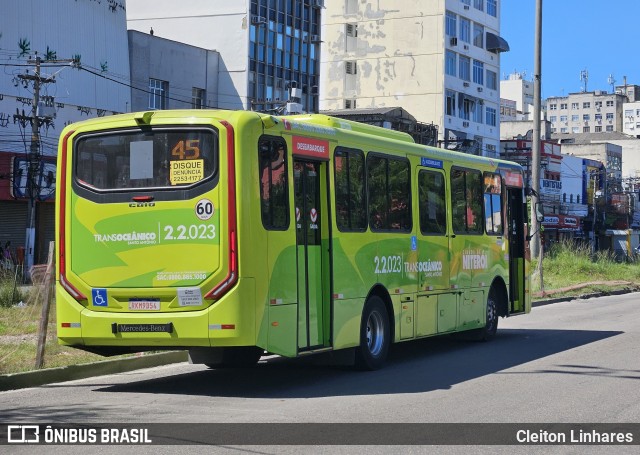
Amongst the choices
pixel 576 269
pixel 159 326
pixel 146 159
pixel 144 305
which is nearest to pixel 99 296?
pixel 144 305

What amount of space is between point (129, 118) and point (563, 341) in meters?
9.52

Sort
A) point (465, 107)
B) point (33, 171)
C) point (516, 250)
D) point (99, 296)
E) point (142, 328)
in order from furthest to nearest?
point (465, 107) → point (33, 171) → point (516, 250) → point (99, 296) → point (142, 328)

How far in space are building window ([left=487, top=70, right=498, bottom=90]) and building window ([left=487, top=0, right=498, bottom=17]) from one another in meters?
4.87

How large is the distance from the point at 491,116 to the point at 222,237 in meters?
75.8

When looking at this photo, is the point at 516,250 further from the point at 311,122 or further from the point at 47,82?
the point at 47,82

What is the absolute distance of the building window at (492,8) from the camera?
85.9 m

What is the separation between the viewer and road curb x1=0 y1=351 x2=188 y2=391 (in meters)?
12.3

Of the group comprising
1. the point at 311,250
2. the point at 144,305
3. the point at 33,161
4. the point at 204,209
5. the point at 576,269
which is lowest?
the point at 576,269

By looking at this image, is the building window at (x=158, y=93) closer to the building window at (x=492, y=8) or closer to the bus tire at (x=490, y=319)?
the building window at (x=492, y=8)

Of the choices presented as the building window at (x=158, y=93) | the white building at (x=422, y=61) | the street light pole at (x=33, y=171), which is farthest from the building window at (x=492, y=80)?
the street light pole at (x=33, y=171)

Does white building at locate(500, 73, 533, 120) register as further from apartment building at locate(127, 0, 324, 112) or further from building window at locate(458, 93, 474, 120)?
apartment building at locate(127, 0, 324, 112)

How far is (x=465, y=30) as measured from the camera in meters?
82.4

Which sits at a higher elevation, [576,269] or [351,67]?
[351,67]

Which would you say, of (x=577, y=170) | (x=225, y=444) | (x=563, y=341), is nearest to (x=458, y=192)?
(x=563, y=341)
